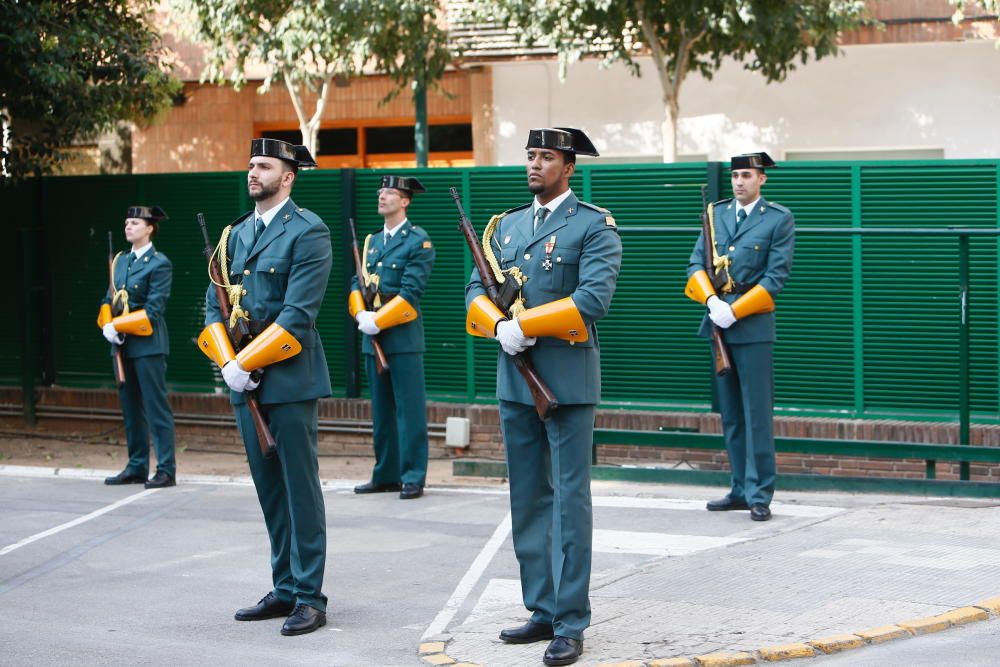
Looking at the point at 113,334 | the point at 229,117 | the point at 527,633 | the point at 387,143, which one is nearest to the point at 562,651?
the point at 527,633

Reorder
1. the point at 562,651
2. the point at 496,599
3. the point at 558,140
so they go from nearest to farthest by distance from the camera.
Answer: the point at 562,651, the point at 558,140, the point at 496,599

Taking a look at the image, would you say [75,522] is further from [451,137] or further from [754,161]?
[451,137]

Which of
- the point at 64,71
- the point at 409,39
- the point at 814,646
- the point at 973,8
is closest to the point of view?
the point at 814,646

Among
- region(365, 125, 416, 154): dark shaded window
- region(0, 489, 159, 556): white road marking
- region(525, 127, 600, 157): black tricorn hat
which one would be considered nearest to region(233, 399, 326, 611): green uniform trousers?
region(525, 127, 600, 157): black tricorn hat

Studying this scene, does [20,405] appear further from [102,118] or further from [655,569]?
[655,569]

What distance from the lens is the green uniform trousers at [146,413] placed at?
1194 centimetres

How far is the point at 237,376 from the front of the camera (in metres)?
7.48

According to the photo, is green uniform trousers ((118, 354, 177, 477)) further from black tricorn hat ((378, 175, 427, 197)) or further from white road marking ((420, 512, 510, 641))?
white road marking ((420, 512, 510, 641))

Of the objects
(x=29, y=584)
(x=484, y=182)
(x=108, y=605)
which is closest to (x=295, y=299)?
(x=108, y=605)

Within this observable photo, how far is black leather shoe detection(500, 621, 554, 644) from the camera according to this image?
281 inches

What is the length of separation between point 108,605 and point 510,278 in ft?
9.51

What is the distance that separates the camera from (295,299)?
7516mm

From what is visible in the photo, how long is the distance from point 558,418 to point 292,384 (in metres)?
1.42

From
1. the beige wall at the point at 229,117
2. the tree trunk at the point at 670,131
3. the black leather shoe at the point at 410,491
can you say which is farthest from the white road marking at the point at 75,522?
the beige wall at the point at 229,117
